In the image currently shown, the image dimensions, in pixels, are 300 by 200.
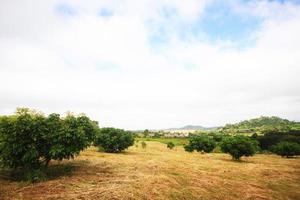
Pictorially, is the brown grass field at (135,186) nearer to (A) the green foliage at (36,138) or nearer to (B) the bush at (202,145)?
(A) the green foliage at (36,138)

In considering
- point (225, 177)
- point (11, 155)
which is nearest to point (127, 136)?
point (225, 177)

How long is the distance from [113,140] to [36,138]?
28.7 metres

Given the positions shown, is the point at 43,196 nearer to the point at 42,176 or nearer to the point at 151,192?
the point at 42,176

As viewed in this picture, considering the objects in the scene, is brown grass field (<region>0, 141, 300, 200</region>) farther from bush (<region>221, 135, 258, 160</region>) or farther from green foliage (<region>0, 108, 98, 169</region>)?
bush (<region>221, 135, 258, 160</region>)

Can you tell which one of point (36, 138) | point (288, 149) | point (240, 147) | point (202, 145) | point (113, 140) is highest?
point (36, 138)

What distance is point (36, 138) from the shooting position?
20844 mm

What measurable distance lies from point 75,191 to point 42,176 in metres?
5.00

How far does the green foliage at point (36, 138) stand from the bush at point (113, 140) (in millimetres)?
26524

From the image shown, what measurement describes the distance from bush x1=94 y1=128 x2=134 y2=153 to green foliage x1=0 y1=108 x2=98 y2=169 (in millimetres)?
26524

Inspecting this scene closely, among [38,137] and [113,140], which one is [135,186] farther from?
[113,140]

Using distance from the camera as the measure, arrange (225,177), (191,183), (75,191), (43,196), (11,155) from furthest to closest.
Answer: (225,177) < (191,183) < (11,155) < (75,191) < (43,196)

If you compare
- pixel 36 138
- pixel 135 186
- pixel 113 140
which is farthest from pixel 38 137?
pixel 113 140

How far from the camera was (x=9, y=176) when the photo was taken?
2116 cm

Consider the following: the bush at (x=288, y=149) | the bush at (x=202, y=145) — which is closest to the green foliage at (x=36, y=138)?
the bush at (x=202, y=145)
